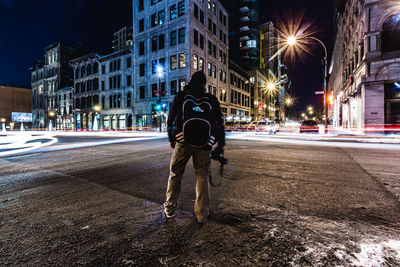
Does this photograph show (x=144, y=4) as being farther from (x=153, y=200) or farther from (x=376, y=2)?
(x=153, y=200)

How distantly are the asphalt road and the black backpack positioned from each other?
1.05m

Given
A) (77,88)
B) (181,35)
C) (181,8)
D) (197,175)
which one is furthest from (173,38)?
(197,175)

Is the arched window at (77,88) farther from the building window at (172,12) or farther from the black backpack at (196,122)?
the black backpack at (196,122)

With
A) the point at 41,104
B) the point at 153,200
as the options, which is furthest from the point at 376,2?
the point at 41,104

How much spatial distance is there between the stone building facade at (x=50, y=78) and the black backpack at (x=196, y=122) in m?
67.6

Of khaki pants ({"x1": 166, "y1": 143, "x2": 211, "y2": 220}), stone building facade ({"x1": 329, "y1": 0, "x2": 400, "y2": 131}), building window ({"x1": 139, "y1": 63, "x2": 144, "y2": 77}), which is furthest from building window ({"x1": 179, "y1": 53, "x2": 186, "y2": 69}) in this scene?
khaki pants ({"x1": 166, "y1": 143, "x2": 211, "y2": 220})

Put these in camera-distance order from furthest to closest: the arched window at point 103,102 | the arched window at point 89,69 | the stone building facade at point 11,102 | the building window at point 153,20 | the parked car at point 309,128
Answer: the stone building facade at point 11,102, the arched window at point 89,69, the arched window at point 103,102, the building window at point 153,20, the parked car at point 309,128

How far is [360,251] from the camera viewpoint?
179cm

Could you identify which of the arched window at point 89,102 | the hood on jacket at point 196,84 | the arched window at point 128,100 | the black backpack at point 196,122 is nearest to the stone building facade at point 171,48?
the arched window at point 128,100

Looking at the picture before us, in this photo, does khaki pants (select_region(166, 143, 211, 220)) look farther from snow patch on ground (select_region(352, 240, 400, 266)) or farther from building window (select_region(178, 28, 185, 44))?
building window (select_region(178, 28, 185, 44))

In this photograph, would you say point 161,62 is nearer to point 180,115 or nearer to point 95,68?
point 95,68

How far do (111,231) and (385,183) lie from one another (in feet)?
16.9

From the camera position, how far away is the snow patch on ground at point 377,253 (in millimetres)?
1636

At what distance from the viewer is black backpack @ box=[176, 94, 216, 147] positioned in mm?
2391
